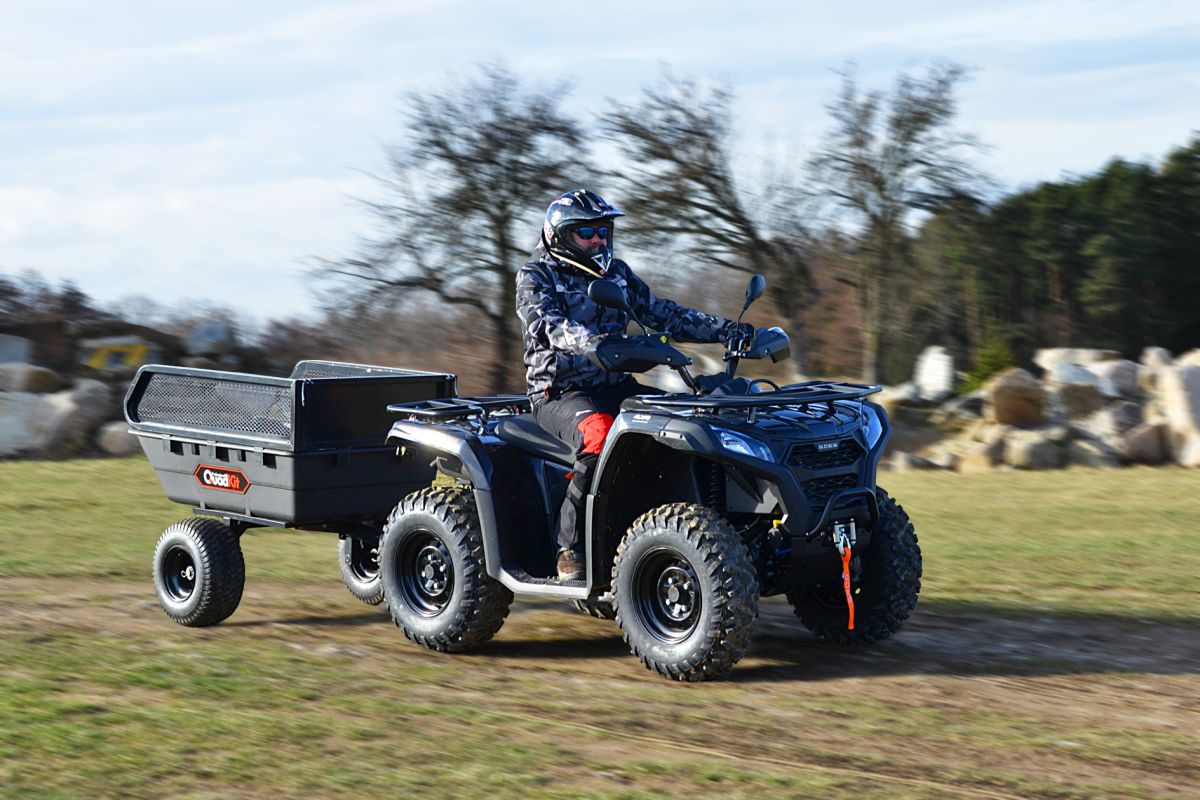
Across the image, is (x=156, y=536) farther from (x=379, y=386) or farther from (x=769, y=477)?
(x=769, y=477)

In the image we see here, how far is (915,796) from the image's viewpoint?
4.45m

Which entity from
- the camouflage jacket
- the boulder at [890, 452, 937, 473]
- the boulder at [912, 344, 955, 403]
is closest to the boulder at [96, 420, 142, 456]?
the boulder at [890, 452, 937, 473]

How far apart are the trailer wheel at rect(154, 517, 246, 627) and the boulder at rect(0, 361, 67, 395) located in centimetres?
1344

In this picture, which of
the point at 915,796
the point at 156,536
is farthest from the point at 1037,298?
the point at 915,796

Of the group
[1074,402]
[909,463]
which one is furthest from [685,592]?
[1074,402]

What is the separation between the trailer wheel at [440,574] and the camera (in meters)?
6.69

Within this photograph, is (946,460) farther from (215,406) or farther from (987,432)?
(215,406)

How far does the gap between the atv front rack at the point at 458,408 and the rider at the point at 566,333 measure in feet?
1.47

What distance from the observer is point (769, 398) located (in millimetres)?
5965

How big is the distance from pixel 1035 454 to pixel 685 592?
1273cm

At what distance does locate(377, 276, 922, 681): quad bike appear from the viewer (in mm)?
5914

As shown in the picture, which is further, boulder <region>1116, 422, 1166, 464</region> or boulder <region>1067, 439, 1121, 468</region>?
boulder <region>1067, 439, 1121, 468</region>

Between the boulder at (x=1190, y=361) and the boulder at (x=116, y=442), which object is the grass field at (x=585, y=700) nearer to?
the boulder at (x=116, y=442)

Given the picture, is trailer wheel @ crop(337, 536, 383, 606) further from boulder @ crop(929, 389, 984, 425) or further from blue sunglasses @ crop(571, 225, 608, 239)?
boulder @ crop(929, 389, 984, 425)
